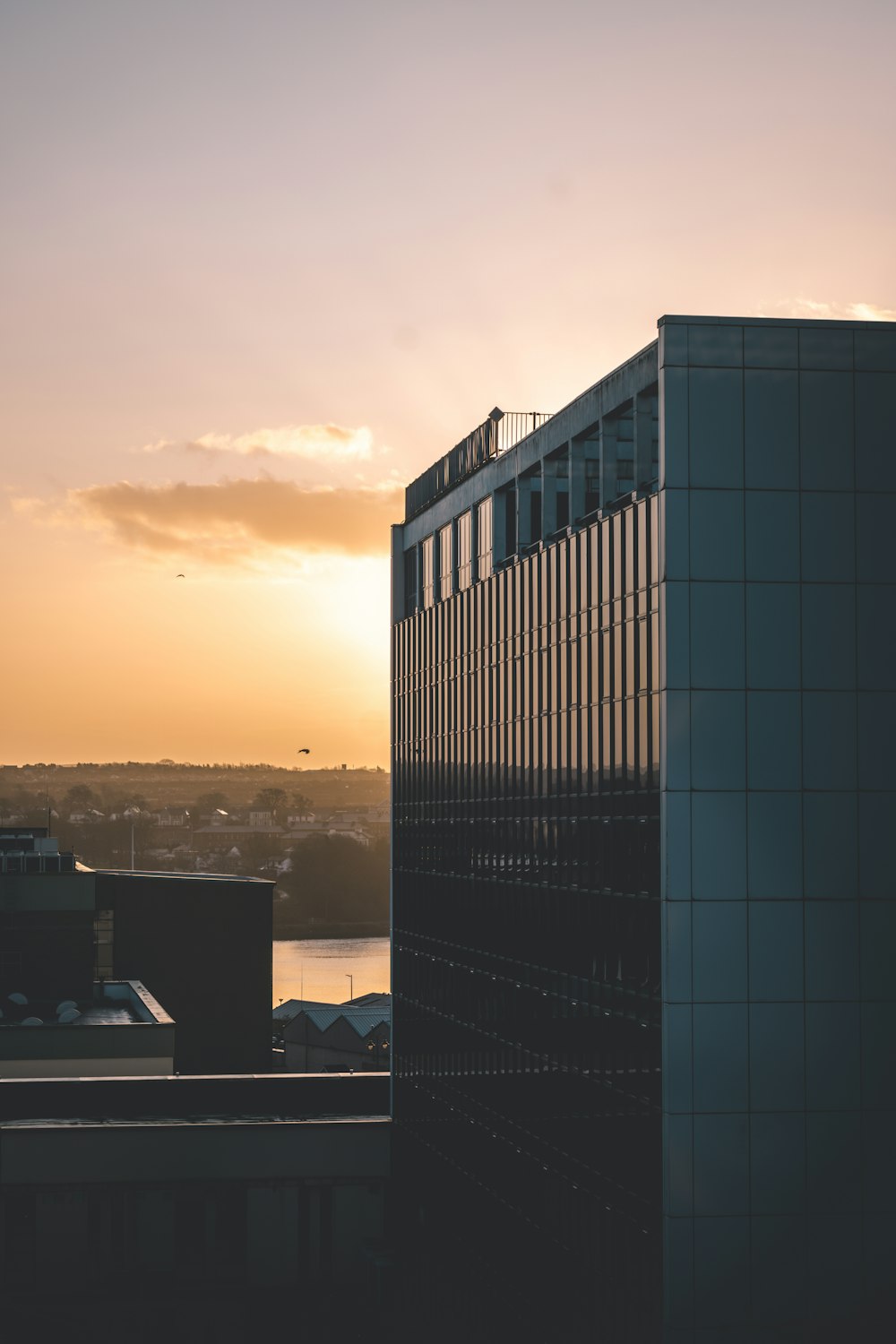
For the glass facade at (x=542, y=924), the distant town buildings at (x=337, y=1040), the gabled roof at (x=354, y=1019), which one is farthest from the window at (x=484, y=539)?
the gabled roof at (x=354, y=1019)

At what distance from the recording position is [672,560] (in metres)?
35.8

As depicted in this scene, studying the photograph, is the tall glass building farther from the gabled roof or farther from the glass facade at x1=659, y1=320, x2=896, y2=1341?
the gabled roof

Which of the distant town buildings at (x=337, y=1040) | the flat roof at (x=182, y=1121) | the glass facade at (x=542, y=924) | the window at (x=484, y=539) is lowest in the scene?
the distant town buildings at (x=337, y=1040)

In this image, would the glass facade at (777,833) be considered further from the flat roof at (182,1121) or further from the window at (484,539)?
the flat roof at (182,1121)

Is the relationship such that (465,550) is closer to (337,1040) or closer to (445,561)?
(445,561)

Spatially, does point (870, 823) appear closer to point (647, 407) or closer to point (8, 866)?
point (647, 407)

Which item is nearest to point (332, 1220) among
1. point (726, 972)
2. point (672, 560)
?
point (726, 972)

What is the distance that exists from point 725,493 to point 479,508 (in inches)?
757

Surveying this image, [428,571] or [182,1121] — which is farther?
[182,1121]

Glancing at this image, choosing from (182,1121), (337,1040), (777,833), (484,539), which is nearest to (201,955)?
(337,1040)

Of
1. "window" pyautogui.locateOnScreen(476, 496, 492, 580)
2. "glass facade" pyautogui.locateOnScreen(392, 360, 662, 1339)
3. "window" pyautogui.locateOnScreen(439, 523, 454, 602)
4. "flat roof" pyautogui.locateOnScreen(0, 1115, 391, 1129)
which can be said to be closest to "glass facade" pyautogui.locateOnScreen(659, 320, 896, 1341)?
"glass facade" pyautogui.locateOnScreen(392, 360, 662, 1339)

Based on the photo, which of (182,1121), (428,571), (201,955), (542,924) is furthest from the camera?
(201,955)

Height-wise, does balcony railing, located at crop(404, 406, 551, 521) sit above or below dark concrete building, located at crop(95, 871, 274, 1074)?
above

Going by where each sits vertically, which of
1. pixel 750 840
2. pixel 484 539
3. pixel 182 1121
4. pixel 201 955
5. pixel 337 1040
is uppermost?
pixel 484 539
